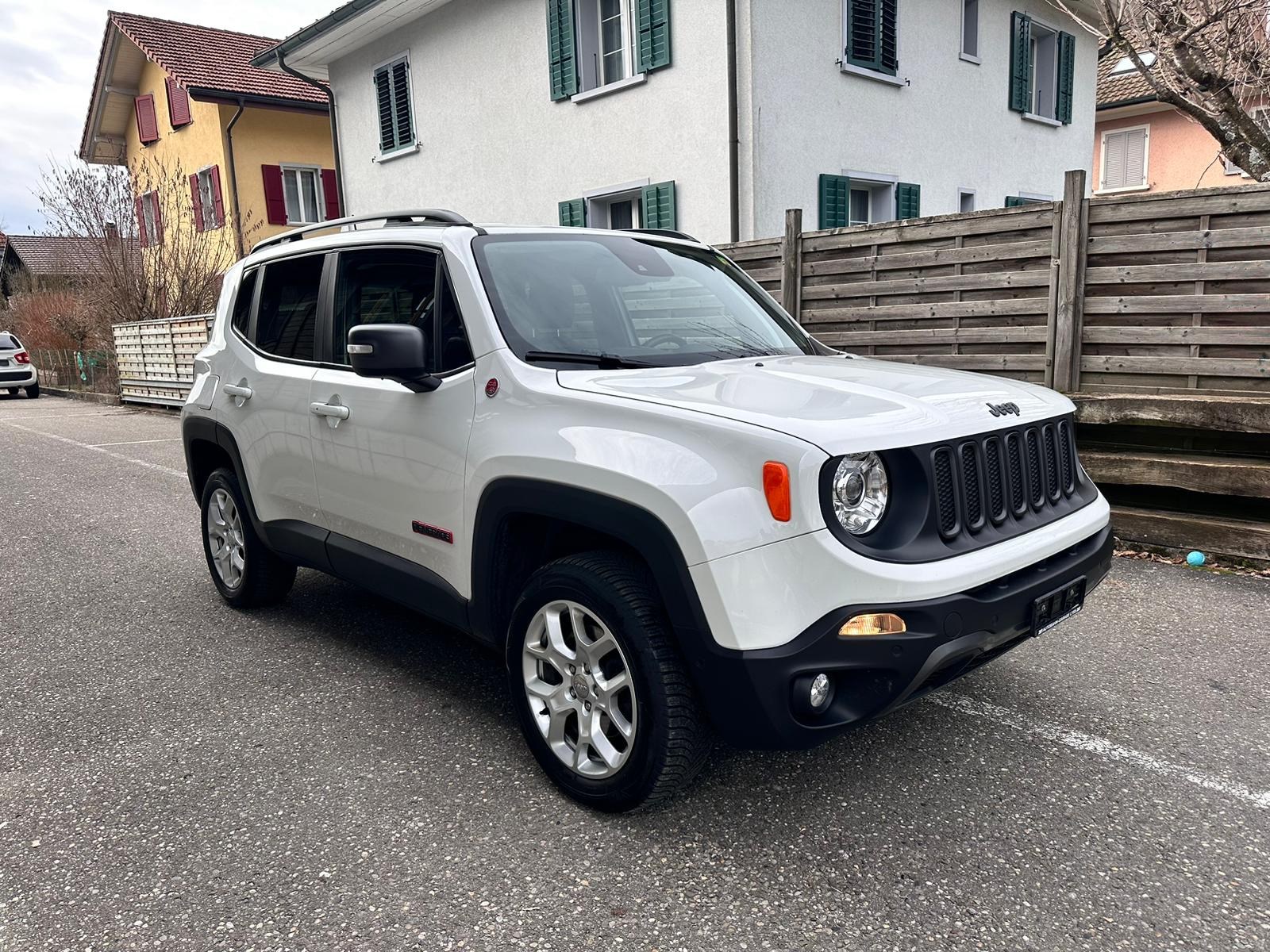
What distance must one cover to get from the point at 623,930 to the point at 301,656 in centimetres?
244

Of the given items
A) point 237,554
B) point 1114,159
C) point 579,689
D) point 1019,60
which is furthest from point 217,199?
point 579,689

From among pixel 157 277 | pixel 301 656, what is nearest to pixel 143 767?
pixel 301 656

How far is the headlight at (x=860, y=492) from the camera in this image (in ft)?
8.05

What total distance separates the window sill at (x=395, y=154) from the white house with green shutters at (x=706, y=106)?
0.03 m

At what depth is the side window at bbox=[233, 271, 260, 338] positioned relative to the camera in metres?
4.58

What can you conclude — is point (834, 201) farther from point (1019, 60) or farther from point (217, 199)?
point (217, 199)

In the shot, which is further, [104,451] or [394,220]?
[104,451]

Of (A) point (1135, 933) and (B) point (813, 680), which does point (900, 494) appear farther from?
Answer: (A) point (1135, 933)

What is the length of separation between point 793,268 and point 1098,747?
18.0 ft

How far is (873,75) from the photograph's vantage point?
1260 centimetres

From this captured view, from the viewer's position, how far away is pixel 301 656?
4285mm

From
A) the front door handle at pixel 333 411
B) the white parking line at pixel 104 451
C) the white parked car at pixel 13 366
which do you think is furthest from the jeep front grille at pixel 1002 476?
the white parked car at pixel 13 366

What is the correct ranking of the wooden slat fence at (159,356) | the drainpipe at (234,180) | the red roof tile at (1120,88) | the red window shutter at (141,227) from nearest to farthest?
the wooden slat fence at (159,356)
the red window shutter at (141,227)
the red roof tile at (1120,88)
the drainpipe at (234,180)

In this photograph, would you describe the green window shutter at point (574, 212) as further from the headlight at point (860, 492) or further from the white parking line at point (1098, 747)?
the headlight at point (860, 492)
